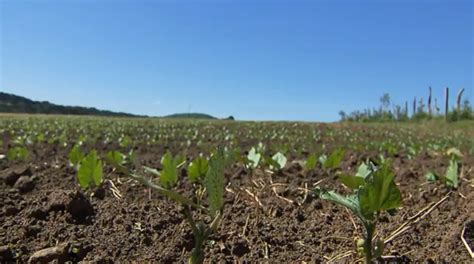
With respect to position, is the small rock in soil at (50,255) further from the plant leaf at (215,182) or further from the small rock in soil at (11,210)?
the plant leaf at (215,182)

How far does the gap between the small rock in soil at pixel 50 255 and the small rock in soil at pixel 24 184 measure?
93 centimetres

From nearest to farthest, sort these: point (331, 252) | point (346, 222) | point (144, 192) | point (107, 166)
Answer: point (331, 252) → point (346, 222) → point (144, 192) → point (107, 166)

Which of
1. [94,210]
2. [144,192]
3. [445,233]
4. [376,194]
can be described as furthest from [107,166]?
[376,194]

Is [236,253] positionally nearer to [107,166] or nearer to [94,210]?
[94,210]

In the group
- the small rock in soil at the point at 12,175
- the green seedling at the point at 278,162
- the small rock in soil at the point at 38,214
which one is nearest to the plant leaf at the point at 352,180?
the small rock in soil at the point at 38,214

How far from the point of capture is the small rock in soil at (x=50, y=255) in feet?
4.73

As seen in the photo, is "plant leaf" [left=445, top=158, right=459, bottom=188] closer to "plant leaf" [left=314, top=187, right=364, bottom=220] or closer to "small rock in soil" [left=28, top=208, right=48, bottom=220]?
"plant leaf" [left=314, top=187, right=364, bottom=220]

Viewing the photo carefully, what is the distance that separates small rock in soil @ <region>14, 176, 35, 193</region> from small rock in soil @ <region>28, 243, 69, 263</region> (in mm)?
932

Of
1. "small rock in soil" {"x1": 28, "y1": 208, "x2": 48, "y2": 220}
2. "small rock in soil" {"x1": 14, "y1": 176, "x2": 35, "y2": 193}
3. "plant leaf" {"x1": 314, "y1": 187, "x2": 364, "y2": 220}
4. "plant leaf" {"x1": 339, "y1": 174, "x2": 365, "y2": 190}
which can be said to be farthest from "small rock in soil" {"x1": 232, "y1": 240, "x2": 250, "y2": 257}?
"small rock in soil" {"x1": 14, "y1": 176, "x2": 35, "y2": 193}

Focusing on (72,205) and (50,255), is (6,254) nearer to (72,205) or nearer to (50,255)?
(50,255)

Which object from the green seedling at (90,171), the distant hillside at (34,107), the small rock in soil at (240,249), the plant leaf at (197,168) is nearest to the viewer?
the small rock in soil at (240,249)

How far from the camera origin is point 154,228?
1.73m

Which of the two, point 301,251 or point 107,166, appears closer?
point 301,251

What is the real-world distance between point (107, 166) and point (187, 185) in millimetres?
878
